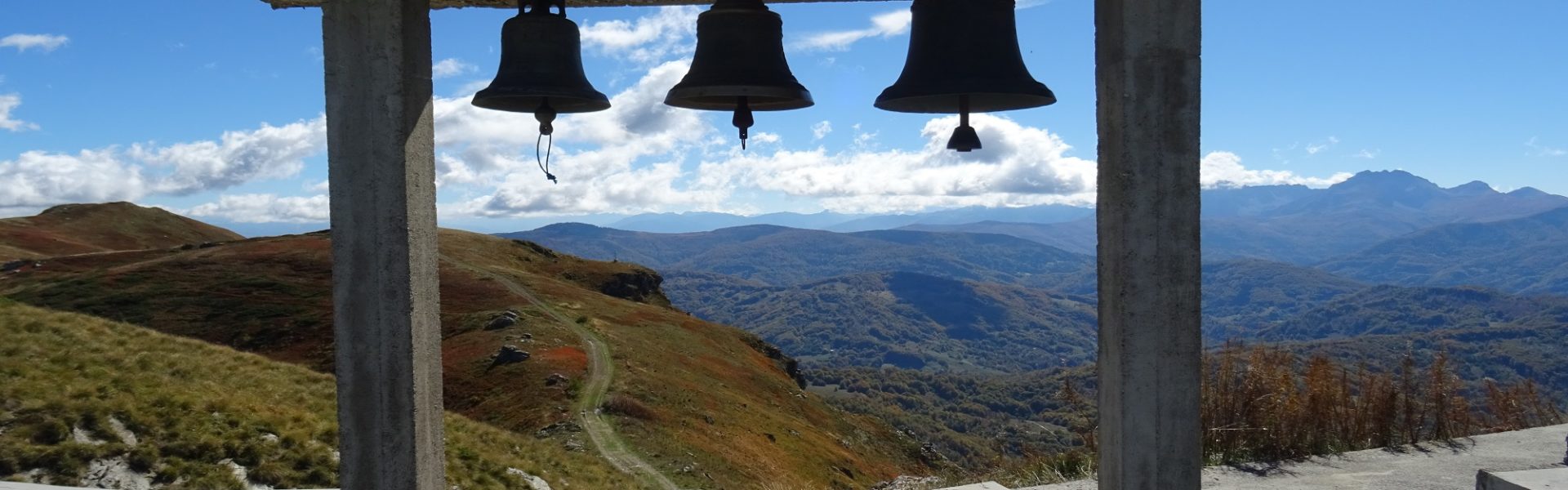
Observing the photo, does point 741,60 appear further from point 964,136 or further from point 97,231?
point 97,231

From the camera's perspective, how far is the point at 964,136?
3.60 m

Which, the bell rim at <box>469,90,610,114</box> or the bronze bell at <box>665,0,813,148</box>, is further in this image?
the bell rim at <box>469,90,610,114</box>

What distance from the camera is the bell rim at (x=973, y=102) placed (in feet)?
11.5

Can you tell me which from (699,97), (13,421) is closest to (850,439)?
(13,421)

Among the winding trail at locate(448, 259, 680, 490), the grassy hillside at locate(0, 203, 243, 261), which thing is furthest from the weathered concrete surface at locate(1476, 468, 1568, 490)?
the grassy hillside at locate(0, 203, 243, 261)

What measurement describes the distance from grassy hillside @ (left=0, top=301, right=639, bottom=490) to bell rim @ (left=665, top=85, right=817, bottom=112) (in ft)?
31.3

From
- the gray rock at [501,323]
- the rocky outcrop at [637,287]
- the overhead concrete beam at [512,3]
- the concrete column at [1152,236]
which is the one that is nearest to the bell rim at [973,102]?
the overhead concrete beam at [512,3]

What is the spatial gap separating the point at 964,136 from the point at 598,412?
35388 millimetres

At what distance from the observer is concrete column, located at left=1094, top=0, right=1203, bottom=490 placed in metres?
2.70

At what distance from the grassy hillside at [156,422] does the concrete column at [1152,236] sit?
36.1ft

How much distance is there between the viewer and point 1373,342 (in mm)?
146500

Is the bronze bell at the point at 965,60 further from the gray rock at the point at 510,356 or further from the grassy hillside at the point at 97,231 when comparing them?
the grassy hillside at the point at 97,231

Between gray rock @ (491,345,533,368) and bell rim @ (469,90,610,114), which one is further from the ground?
bell rim @ (469,90,610,114)

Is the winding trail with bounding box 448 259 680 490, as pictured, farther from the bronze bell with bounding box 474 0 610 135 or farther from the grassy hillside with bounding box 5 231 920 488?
the bronze bell with bounding box 474 0 610 135
